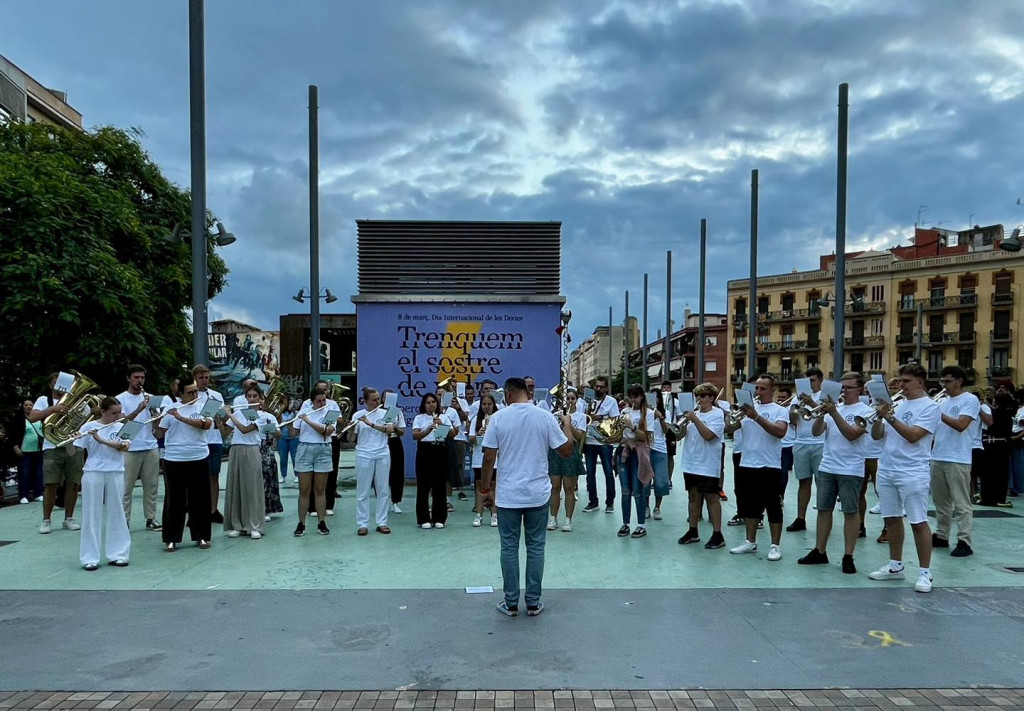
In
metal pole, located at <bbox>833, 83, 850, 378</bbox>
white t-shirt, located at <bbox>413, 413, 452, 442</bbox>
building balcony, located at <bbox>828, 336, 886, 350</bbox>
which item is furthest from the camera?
building balcony, located at <bbox>828, 336, 886, 350</bbox>

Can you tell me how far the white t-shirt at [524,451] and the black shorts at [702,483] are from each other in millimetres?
2710

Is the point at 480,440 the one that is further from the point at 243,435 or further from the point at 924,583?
the point at 924,583

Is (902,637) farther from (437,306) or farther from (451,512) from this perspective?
(437,306)

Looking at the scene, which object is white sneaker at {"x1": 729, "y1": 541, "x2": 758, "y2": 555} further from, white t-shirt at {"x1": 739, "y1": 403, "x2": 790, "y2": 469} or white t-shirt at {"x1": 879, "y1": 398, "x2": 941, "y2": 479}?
white t-shirt at {"x1": 879, "y1": 398, "x2": 941, "y2": 479}

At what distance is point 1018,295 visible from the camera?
186 ft

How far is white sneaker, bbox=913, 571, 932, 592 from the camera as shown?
6.13 m

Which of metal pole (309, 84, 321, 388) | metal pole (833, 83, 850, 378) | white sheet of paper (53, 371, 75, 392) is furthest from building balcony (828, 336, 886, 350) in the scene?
white sheet of paper (53, 371, 75, 392)

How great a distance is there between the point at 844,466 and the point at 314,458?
575 cm

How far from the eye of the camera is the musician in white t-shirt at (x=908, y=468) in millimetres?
6215

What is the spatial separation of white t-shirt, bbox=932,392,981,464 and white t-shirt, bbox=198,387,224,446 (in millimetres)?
7619

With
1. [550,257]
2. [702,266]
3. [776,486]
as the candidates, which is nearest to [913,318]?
[702,266]

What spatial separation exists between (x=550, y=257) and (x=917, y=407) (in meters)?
7.61

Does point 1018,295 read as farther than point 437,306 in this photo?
Yes

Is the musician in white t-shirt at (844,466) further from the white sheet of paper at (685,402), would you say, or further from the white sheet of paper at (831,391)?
the white sheet of paper at (685,402)
